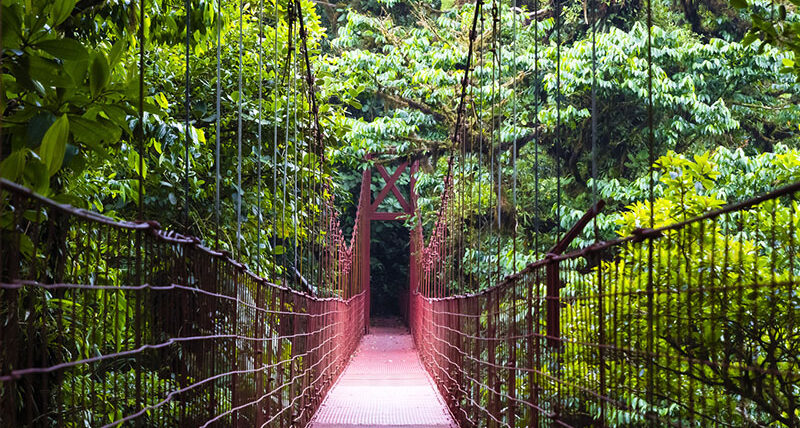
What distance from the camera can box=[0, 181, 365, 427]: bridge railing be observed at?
1.07 meters

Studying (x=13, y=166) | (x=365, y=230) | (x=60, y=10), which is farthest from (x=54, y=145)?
(x=365, y=230)

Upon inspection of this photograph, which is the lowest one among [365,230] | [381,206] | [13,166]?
[13,166]

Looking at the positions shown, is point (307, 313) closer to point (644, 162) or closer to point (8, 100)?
point (8, 100)

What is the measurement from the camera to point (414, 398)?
16.7 feet

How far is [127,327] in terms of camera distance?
4.54ft

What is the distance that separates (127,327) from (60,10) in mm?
487

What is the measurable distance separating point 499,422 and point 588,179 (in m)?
4.46

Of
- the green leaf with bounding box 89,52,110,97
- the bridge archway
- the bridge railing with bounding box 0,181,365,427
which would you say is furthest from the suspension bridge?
the bridge archway

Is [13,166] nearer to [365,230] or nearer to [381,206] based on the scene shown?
[365,230]

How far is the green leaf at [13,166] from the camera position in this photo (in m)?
1.10

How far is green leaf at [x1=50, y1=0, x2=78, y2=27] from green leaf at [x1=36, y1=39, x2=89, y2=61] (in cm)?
8

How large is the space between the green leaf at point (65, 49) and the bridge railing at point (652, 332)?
845 millimetres

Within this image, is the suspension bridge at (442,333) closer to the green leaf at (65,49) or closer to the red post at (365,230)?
the green leaf at (65,49)

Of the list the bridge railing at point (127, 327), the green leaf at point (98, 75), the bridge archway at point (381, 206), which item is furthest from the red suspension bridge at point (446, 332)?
the bridge archway at point (381, 206)
